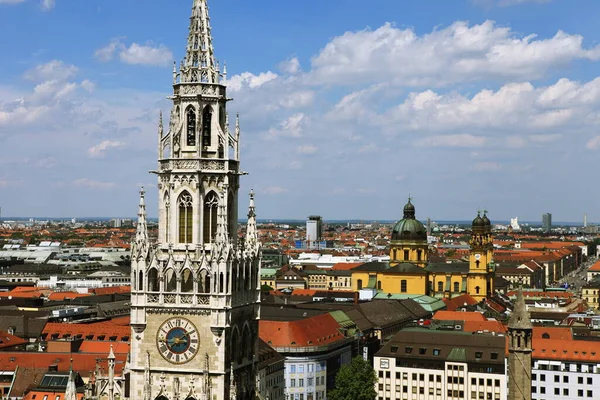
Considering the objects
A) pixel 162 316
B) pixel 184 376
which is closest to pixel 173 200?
pixel 162 316

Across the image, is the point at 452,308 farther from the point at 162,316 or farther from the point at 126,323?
the point at 162,316

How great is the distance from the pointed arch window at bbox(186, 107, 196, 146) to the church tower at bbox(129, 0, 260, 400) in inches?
2.0

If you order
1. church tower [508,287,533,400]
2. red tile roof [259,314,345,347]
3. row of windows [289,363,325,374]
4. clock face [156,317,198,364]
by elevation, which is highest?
clock face [156,317,198,364]

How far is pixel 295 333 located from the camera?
390 feet

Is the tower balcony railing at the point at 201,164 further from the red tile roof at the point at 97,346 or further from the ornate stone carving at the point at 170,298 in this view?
the red tile roof at the point at 97,346

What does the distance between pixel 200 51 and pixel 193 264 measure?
30.6 ft

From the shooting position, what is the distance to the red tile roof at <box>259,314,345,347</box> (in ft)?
385

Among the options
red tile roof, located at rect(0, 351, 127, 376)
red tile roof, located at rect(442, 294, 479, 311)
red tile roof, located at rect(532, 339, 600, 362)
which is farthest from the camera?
red tile roof, located at rect(442, 294, 479, 311)

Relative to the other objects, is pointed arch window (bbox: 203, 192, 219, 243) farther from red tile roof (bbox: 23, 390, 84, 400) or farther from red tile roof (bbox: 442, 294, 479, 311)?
red tile roof (bbox: 442, 294, 479, 311)

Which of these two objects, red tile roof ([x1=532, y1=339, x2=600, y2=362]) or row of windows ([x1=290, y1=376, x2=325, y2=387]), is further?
row of windows ([x1=290, y1=376, x2=325, y2=387])

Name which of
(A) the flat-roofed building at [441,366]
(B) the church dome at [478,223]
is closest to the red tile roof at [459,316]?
(A) the flat-roofed building at [441,366]

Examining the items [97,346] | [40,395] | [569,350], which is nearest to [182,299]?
[40,395]

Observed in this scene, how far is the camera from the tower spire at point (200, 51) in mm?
41875

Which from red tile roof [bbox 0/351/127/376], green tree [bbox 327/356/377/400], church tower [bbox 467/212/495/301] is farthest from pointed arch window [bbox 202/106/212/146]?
church tower [bbox 467/212/495/301]
